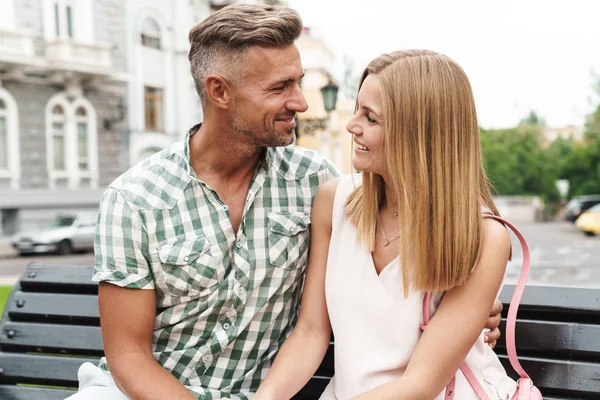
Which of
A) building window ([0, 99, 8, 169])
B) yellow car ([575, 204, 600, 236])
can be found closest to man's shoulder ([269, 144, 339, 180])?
building window ([0, 99, 8, 169])

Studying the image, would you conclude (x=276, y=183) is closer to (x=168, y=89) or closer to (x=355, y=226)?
(x=355, y=226)

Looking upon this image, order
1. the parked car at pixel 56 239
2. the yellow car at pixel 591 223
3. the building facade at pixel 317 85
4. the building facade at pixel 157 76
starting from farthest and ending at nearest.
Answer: the building facade at pixel 317 85
the yellow car at pixel 591 223
the building facade at pixel 157 76
the parked car at pixel 56 239

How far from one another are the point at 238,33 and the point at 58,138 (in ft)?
56.2

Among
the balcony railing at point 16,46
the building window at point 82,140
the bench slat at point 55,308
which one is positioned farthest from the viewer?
the building window at point 82,140

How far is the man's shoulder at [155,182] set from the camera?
197cm

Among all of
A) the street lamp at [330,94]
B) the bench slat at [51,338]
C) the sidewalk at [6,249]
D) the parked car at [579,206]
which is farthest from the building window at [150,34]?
the parked car at [579,206]

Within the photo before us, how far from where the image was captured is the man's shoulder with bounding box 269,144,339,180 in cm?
217

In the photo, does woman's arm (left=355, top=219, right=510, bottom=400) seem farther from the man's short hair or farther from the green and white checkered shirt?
the man's short hair

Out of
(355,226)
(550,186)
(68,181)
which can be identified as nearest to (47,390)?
(355,226)

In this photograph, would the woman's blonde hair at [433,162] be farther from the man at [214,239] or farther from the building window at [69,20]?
the building window at [69,20]

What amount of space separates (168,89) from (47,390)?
19.1 metres

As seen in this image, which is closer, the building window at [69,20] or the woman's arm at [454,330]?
the woman's arm at [454,330]

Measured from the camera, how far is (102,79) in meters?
18.9

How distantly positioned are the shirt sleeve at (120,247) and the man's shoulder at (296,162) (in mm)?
499
